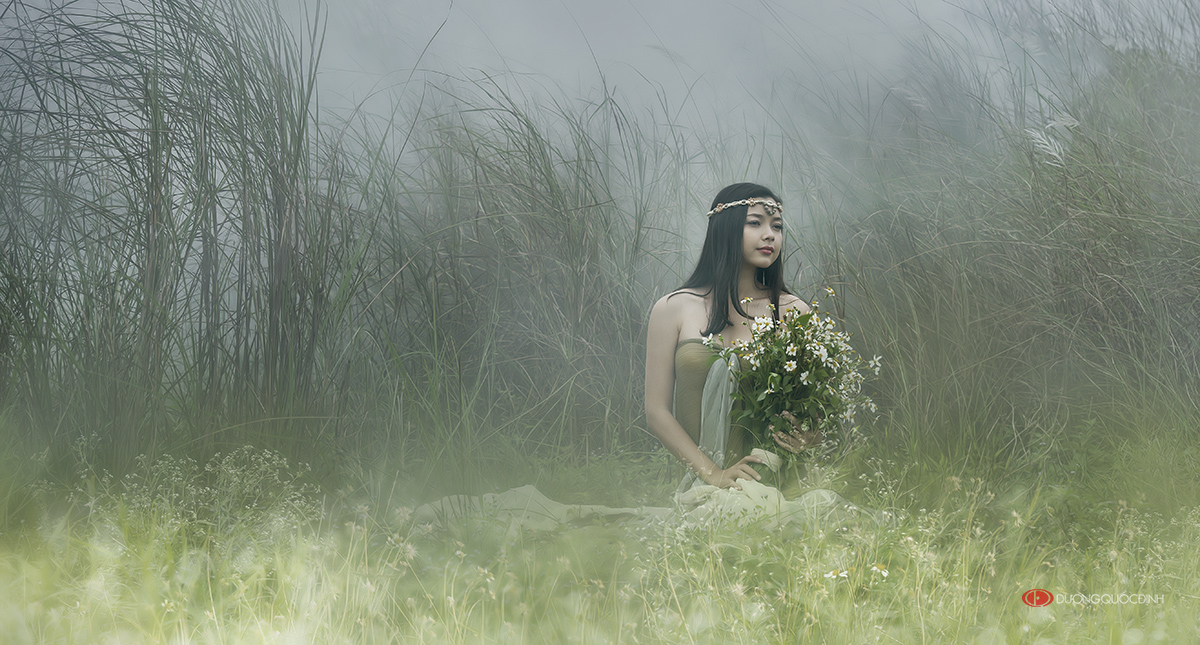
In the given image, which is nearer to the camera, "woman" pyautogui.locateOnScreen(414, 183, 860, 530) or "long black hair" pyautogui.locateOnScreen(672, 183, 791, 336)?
"woman" pyautogui.locateOnScreen(414, 183, 860, 530)

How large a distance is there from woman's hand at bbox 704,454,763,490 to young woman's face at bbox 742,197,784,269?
74 centimetres

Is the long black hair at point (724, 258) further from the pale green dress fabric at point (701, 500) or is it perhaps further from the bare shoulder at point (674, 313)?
the pale green dress fabric at point (701, 500)

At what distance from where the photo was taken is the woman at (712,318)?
2852 mm

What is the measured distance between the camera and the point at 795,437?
2674 millimetres

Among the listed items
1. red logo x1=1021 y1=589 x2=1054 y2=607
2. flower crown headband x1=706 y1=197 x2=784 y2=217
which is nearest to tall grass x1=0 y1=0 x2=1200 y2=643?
red logo x1=1021 y1=589 x2=1054 y2=607

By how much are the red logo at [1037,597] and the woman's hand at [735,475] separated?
81 centimetres

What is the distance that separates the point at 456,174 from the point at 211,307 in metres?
1.38

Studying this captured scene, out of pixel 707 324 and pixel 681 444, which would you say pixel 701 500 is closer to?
pixel 681 444

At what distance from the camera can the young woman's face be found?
9.56 feet

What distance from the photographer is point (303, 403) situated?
3.32 m

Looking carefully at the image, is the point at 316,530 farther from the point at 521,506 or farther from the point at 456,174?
the point at 456,174

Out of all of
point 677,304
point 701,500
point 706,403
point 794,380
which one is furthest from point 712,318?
point 701,500

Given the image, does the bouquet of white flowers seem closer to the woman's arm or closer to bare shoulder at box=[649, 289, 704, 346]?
the woman's arm

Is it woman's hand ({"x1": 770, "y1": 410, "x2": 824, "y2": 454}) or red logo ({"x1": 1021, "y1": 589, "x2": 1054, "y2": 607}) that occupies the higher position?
woman's hand ({"x1": 770, "y1": 410, "x2": 824, "y2": 454})
